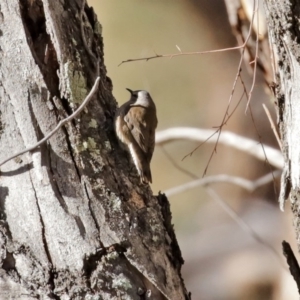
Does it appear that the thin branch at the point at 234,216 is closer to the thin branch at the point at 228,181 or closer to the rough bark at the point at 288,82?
the thin branch at the point at 228,181

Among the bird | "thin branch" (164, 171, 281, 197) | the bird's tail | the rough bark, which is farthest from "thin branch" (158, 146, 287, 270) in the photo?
the rough bark

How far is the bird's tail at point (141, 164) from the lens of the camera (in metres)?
1.41

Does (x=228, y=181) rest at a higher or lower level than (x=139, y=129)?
higher

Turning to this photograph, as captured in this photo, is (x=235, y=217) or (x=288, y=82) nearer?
(x=288, y=82)

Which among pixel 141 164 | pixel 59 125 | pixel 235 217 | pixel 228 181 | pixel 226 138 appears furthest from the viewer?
pixel 235 217

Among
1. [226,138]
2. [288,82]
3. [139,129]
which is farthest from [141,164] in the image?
[226,138]

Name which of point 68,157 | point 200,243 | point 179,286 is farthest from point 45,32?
point 200,243

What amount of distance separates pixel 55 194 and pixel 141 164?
0.29 metres

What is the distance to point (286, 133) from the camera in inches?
51.0

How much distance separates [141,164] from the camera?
4.66 ft

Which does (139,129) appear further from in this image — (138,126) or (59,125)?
(59,125)

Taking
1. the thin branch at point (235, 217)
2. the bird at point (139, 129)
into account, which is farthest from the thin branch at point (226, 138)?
the bird at point (139, 129)

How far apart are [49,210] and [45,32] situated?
51cm

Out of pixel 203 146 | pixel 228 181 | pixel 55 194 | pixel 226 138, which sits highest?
pixel 203 146
